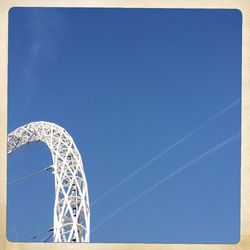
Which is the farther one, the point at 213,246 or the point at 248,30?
the point at 248,30

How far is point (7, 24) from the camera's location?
2148 millimetres

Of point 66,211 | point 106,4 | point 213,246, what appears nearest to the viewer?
point 213,246

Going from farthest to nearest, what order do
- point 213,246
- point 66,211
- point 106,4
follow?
point 66,211
point 106,4
point 213,246

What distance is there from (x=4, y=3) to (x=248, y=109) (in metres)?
0.99

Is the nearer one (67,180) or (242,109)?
(242,109)

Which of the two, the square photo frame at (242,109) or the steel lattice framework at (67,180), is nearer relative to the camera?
the square photo frame at (242,109)

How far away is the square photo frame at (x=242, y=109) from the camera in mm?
1993

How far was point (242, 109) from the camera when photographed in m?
2.06

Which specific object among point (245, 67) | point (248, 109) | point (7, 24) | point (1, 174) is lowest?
point (1, 174)

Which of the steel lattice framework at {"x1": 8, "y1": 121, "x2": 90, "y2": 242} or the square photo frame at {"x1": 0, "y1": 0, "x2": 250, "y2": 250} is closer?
the square photo frame at {"x1": 0, "y1": 0, "x2": 250, "y2": 250}

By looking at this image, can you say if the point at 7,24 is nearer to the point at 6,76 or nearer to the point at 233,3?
the point at 6,76

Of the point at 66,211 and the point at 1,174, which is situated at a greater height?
the point at 66,211

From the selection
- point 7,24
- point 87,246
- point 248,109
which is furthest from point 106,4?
point 87,246

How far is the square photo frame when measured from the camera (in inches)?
78.5
